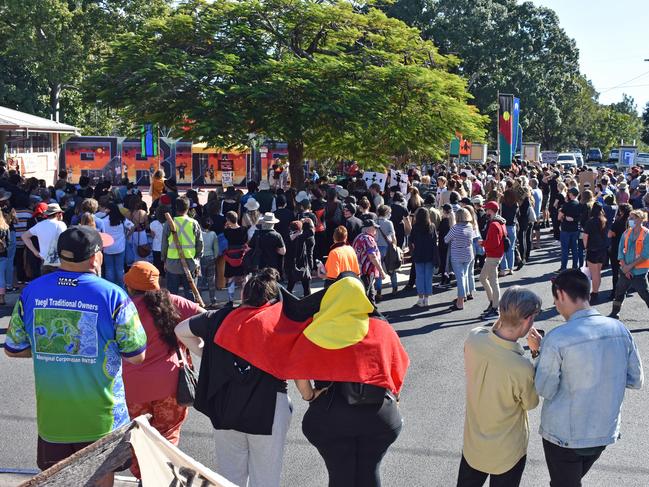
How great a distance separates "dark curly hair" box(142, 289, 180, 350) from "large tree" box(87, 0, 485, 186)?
11.1 m

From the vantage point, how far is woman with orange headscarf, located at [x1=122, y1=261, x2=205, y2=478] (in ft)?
15.7

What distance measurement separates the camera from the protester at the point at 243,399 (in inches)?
169

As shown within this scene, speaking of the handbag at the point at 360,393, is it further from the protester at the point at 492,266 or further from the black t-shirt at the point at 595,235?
the black t-shirt at the point at 595,235

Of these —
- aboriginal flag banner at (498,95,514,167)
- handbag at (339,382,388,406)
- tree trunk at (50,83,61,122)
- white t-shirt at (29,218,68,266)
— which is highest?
tree trunk at (50,83,61,122)

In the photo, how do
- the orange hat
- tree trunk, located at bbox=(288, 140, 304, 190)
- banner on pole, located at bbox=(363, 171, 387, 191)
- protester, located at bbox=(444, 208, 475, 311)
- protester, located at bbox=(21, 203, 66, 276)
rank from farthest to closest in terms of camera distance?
1. tree trunk, located at bbox=(288, 140, 304, 190)
2. banner on pole, located at bbox=(363, 171, 387, 191)
3. protester, located at bbox=(444, 208, 475, 311)
4. protester, located at bbox=(21, 203, 66, 276)
5. the orange hat

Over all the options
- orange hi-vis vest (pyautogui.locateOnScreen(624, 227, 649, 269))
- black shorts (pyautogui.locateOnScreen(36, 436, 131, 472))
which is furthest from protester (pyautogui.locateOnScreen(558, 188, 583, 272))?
black shorts (pyautogui.locateOnScreen(36, 436, 131, 472))

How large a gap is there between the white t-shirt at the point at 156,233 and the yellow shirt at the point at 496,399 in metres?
8.58

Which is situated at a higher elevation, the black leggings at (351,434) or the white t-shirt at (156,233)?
the white t-shirt at (156,233)

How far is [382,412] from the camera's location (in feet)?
13.5

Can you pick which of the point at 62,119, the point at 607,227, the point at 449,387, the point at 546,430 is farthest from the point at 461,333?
the point at 62,119

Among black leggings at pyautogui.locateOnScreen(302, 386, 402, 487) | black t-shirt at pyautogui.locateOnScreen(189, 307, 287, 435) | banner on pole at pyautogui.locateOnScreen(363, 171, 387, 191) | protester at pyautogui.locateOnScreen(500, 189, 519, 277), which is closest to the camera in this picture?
black leggings at pyautogui.locateOnScreen(302, 386, 402, 487)

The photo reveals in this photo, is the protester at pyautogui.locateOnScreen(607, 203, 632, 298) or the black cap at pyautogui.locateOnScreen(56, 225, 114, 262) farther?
the protester at pyautogui.locateOnScreen(607, 203, 632, 298)

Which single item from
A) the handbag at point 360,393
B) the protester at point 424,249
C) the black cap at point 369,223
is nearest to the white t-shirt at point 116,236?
the black cap at point 369,223

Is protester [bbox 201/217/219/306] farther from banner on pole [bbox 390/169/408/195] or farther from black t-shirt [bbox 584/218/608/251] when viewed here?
banner on pole [bbox 390/169/408/195]
